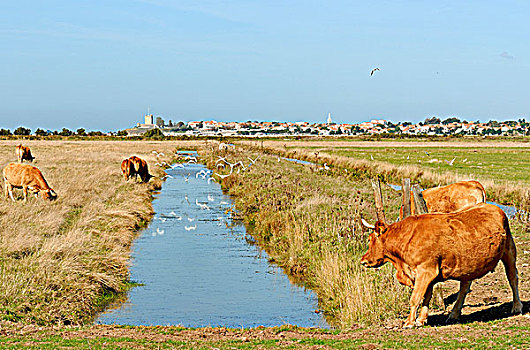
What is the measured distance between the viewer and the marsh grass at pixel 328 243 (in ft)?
36.8

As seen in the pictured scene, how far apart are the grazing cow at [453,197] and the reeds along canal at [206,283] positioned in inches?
136

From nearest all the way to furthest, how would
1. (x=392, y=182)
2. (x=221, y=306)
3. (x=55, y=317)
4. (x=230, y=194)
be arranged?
(x=55, y=317)
(x=221, y=306)
(x=230, y=194)
(x=392, y=182)

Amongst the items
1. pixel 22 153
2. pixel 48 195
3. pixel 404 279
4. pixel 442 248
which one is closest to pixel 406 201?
pixel 404 279

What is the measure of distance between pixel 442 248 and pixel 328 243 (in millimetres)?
7391

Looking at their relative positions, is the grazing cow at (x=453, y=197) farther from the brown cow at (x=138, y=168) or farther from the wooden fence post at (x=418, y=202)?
the brown cow at (x=138, y=168)

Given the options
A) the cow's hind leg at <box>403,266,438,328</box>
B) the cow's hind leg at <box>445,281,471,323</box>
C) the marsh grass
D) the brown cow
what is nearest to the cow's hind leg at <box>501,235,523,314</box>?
the cow's hind leg at <box>445,281,471,323</box>

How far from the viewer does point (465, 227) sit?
853cm

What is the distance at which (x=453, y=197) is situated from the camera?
13047mm

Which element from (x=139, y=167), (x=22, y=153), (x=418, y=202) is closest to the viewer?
(x=418, y=202)

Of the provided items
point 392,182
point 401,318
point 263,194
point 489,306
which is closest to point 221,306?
point 401,318

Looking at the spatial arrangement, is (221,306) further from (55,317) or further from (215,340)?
(215,340)

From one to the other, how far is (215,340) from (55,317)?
4089mm

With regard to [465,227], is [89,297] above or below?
below

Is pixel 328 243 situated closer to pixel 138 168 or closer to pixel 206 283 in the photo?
pixel 206 283
